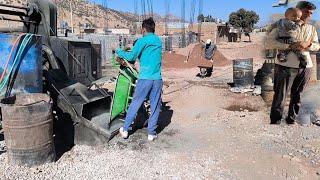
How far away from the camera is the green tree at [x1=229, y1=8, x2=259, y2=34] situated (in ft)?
212

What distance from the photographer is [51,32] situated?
7.18 m

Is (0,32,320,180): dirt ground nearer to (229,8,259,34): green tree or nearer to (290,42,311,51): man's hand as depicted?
(290,42,311,51): man's hand

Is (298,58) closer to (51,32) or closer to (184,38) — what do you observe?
(51,32)

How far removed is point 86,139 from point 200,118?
273 centimetres

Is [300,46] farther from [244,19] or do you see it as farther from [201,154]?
[244,19]

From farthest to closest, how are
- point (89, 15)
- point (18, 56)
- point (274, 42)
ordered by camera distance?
point (89, 15), point (274, 42), point (18, 56)

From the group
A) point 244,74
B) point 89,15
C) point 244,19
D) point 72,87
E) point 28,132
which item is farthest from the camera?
point 244,19

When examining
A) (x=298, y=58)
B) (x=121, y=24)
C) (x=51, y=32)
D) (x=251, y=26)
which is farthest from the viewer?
(x=121, y=24)

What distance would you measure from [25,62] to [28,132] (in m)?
1.04

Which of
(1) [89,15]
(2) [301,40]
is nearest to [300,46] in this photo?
(2) [301,40]

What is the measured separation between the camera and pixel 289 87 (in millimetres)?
6707

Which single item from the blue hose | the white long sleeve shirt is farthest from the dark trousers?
the blue hose

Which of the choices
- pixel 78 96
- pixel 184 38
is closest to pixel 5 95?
pixel 78 96

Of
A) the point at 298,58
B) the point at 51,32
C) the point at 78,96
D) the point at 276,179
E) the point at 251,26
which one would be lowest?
the point at 276,179
